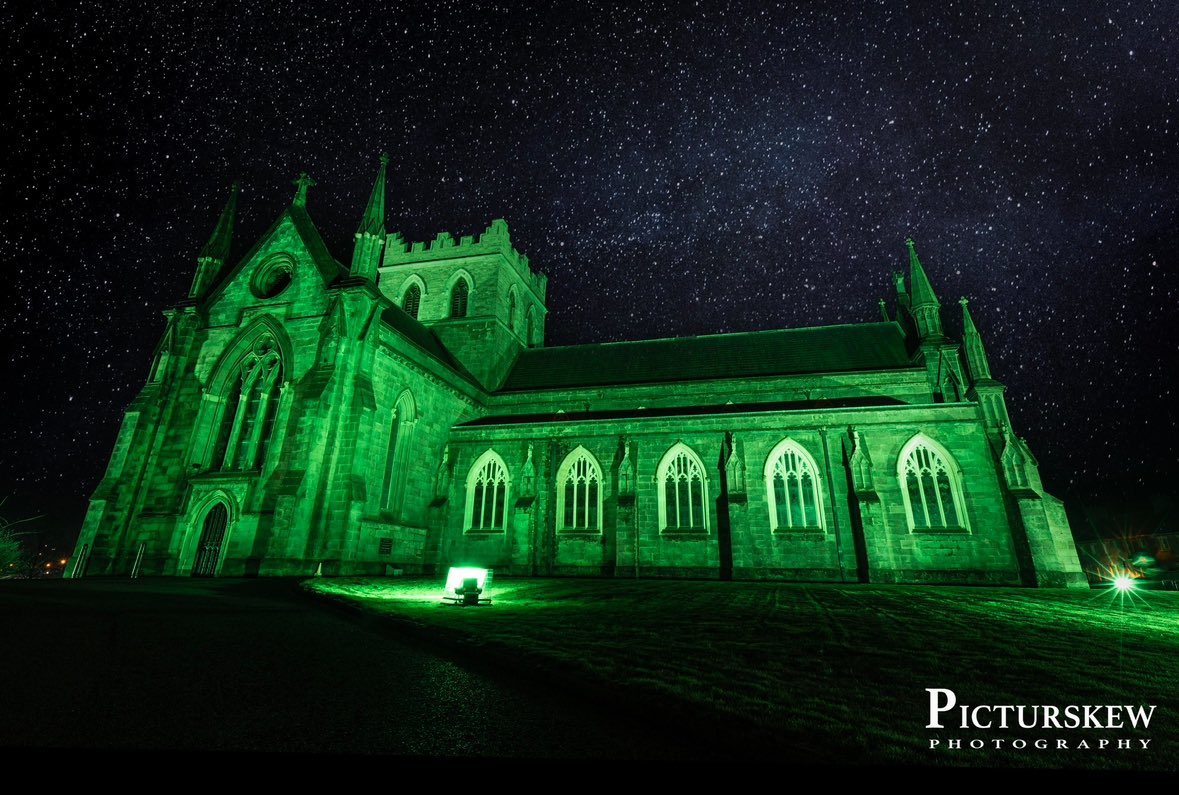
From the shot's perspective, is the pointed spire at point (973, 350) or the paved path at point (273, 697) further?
the pointed spire at point (973, 350)

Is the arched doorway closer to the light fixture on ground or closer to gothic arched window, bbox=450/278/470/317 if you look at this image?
the light fixture on ground

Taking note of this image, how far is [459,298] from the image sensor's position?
116ft

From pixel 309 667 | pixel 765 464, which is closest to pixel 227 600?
pixel 309 667

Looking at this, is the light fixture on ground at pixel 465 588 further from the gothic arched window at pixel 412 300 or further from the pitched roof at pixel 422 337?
the gothic arched window at pixel 412 300

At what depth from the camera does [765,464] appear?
21.9 m

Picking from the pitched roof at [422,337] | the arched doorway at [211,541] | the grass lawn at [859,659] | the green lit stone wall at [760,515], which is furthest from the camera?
the pitched roof at [422,337]

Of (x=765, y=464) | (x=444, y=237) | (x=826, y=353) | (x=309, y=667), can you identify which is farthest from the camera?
(x=444, y=237)

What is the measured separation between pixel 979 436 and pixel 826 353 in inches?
397

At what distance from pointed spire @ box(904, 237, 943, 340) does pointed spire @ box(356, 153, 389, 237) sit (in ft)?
87.2

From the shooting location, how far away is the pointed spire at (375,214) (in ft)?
73.4

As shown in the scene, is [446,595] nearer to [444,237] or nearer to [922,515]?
[922,515]

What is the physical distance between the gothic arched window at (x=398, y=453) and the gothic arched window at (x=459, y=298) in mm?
12780

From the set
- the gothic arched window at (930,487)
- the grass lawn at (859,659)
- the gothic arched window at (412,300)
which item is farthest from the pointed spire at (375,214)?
the gothic arched window at (930,487)

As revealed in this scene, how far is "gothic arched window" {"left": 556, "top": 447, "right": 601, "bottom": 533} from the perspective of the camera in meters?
22.7
